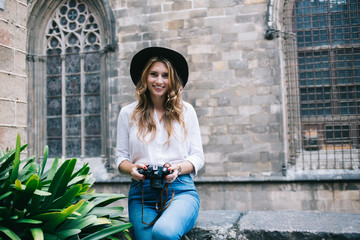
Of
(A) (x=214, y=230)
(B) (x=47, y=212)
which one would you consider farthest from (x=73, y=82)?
(A) (x=214, y=230)

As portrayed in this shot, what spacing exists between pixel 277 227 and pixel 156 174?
33.0 inches

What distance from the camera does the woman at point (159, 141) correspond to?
2.19 m

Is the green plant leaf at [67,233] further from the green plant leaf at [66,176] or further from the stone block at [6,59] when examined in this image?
the stone block at [6,59]

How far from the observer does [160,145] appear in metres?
2.37

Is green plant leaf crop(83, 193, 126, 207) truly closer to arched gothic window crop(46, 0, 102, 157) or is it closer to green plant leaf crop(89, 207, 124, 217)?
green plant leaf crop(89, 207, 124, 217)

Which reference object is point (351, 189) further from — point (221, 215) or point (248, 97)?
point (221, 215)

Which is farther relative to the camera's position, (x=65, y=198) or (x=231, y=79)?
(x=231, y=79)

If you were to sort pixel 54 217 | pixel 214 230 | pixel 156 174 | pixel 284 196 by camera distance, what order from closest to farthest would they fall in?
pixel 54 217
pixel 156 174
pixel 214 230
pixel 284 196

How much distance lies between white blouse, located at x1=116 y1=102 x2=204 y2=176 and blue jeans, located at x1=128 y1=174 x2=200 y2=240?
0.47ft

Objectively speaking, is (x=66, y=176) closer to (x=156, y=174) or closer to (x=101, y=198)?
(x=101, y=198)

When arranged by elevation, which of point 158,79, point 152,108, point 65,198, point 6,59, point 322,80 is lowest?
point 65,198

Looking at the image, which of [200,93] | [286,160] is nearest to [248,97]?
[200,93]

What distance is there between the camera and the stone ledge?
2066mm

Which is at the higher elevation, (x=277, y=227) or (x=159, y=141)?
(x=159, y=141)
